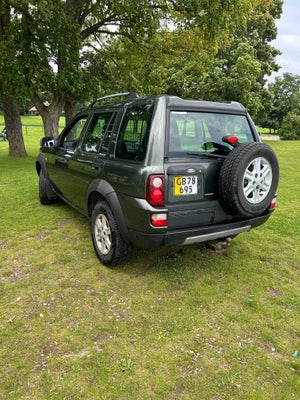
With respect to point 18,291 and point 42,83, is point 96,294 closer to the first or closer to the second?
point 18,291

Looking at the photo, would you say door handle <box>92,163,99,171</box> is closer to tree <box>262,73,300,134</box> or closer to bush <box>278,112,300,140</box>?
bush <box>278,112,300,140</box>

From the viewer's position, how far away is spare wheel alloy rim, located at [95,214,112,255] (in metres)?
3.31

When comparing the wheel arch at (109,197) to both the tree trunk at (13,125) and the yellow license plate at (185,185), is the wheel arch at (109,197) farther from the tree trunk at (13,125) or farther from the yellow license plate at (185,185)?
the tree trunk at (13,125)

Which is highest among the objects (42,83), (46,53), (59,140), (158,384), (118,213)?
(46,53)

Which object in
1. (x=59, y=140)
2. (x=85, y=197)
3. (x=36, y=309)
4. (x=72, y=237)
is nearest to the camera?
(x=36, y=309)

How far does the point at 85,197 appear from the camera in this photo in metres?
3.78

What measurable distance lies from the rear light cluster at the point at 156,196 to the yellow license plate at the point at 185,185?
0.47 feet

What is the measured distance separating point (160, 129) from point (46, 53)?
828 cm

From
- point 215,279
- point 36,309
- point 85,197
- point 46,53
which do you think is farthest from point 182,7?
point 36,309

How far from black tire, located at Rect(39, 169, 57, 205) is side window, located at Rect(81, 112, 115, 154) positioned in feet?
6.12

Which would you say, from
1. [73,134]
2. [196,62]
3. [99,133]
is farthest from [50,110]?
[99,133]

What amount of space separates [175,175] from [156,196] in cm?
26

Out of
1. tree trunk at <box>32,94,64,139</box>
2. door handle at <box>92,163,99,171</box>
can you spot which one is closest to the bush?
tree trunk at <box>32,94,64,139</box>

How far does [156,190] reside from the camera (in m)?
2.62
